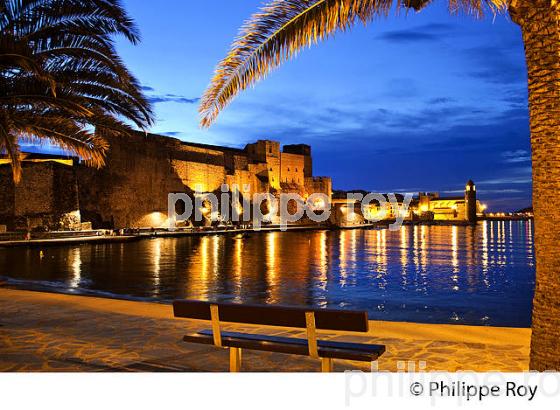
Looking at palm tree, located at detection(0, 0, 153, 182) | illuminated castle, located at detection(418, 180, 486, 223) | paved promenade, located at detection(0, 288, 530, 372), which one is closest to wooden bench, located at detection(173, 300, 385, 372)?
paved promenade, located at detection(0, 288, 530, 372)

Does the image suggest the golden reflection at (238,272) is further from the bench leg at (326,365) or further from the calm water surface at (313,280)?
the bench leg at (326,365)

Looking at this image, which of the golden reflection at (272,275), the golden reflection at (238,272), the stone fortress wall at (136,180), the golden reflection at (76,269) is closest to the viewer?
the golden reflection at (272,275)

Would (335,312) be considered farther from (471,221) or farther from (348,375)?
(471,221)

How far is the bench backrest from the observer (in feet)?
11.0

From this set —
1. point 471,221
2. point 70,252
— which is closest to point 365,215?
point 471,221

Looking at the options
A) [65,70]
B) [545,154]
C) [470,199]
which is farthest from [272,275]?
[470,199]

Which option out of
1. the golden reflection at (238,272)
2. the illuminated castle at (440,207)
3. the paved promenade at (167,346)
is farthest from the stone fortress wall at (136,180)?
the illuminated castle at (440,207)

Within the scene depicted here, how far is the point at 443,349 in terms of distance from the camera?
4660mm

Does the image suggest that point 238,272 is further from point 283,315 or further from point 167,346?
point 283,315

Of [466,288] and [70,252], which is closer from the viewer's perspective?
[466,288]

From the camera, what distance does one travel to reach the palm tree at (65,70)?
625 cm

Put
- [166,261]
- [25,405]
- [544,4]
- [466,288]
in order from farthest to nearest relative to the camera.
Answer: [166,261] < [466,288] < [25,405] < [544,4]

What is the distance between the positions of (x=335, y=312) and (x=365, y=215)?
81.9m

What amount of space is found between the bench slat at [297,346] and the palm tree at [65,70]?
10.7ft
